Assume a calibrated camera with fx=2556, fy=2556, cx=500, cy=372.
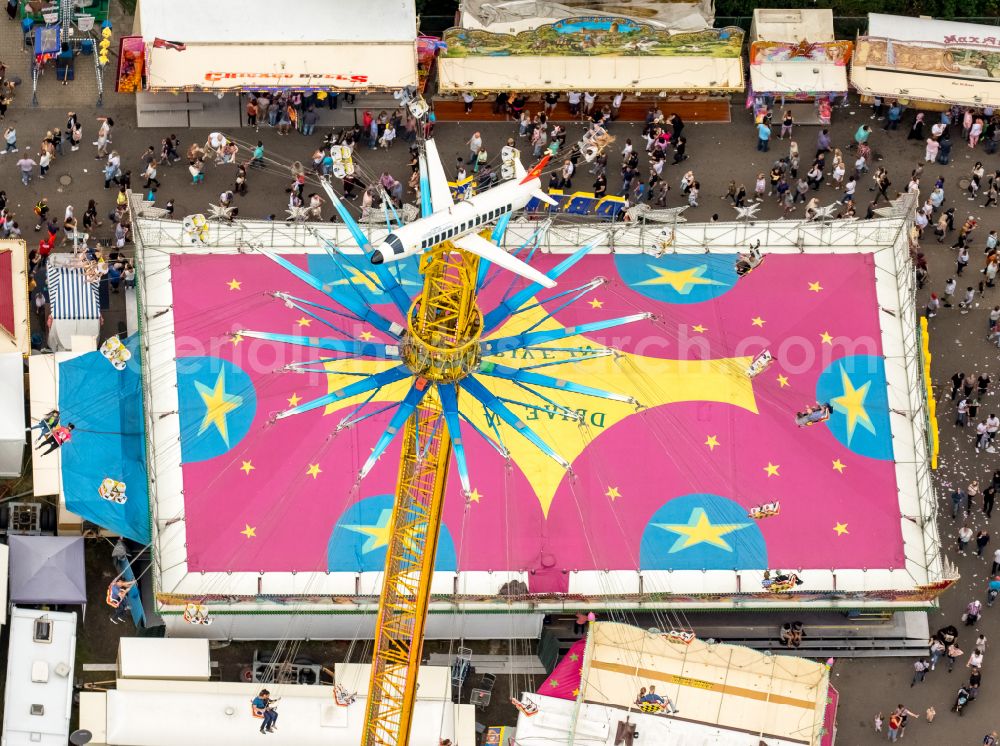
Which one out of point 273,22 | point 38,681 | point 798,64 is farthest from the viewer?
point 798,64

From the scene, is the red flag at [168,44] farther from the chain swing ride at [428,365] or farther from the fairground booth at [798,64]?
the chain swing ride at [428,365]

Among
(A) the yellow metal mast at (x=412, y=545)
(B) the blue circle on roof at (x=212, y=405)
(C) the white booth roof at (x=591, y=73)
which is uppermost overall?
(C) the white booth roof at (x=591, y=73)

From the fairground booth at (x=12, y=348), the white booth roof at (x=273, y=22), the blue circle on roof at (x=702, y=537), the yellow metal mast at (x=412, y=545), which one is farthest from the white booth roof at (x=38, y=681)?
the white booth roof at (x=273, y=22)

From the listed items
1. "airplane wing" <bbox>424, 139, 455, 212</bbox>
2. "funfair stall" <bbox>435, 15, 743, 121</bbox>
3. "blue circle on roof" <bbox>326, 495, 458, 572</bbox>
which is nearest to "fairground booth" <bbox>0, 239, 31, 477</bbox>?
"blue circle on roof" <bbox>326, 495, 458, 572</bbox>

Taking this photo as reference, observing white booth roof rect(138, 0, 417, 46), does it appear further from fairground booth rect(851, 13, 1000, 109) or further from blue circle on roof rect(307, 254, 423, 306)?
fairground booth rect(851, 13, 1000, 109)

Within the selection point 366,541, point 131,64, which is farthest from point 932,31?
point 366,541

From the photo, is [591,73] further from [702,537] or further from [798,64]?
[702,537]

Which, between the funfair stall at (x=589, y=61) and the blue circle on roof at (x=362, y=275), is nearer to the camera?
the blue circle on roof at (x=362, y=275)

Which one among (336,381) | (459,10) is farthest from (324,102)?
(336,381)
